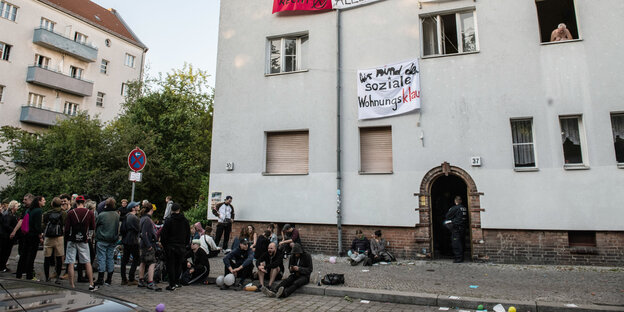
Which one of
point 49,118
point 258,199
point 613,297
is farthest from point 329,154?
point 49,118

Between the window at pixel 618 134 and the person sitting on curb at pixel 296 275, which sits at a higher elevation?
the window at pixel 618 134

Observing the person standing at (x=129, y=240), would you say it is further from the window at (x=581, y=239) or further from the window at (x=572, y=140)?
the window at (x=572, y=140)

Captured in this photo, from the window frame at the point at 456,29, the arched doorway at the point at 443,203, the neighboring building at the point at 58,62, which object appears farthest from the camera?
the neighboring building at the point at 58,62

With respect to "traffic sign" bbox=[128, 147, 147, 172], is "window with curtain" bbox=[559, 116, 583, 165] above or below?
above

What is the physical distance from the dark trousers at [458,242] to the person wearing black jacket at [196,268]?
6899mm

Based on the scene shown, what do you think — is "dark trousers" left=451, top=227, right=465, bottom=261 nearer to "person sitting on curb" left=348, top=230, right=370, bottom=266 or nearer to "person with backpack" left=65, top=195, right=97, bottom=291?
"person sitting on curb" left=348, top=230, right=370, bottom=266

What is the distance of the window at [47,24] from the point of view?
29406 mm

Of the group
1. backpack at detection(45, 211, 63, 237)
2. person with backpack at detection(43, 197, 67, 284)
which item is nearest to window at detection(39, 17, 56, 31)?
person with backpack at detection(43, 197, 67, 284)

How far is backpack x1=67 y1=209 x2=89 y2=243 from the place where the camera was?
24.6ft

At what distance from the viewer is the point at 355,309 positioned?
20.8 ft

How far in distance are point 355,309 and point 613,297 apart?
182 inches

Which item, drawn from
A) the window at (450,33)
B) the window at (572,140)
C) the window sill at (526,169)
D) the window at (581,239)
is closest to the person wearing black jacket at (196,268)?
the window sill at (526,169)

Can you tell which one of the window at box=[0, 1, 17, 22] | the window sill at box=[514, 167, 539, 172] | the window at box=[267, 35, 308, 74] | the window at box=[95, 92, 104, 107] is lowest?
the window sill at box=[514, 167, 539, 172]

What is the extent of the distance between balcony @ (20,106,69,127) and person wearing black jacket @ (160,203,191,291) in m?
24.6
